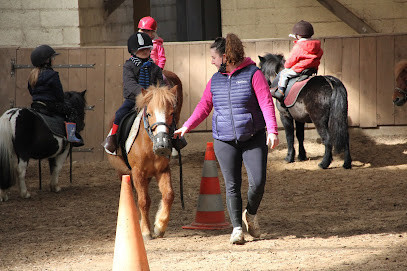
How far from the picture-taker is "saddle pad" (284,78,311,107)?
419 inches

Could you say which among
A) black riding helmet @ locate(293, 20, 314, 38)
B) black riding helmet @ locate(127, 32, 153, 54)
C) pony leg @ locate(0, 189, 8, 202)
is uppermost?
black riding helmet @ locate(293, 20, 314, 38)

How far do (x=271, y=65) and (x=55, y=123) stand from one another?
3827 millimetres

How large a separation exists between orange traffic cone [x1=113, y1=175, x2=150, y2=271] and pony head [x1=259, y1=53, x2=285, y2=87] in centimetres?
660

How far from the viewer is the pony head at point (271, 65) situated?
11508 mm

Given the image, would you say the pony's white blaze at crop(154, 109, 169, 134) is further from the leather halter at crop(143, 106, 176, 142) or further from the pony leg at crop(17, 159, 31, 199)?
the pony leg at crop(17, 159, 31, 199)

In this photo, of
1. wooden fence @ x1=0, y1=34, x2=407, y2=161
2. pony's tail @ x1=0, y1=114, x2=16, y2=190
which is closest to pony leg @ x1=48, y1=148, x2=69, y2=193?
pony's tail @ x1=0, y1=114, x2=16, y2=190

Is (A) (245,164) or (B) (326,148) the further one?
(B) (326,148)

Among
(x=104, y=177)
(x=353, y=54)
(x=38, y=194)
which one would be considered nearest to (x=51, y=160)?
(x=38, y=194)

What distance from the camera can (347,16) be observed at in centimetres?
1426

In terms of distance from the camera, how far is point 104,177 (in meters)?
10.9

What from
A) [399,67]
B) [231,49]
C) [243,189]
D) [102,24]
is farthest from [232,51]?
[102,24]

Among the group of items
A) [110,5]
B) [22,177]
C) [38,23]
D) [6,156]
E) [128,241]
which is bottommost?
[22,177]

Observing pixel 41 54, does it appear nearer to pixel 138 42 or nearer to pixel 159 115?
pixel 138 42

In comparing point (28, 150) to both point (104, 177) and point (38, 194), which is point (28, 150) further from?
point (104, 177)
